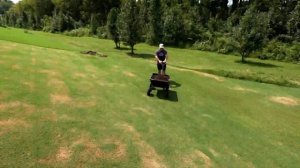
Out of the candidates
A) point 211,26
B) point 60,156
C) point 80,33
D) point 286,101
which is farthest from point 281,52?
point 80,33

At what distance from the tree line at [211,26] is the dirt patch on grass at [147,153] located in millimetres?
34744

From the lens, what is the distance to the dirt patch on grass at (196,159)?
34.5ft

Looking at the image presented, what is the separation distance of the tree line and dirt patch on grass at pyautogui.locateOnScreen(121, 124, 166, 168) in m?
34.7

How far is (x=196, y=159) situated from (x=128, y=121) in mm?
3516

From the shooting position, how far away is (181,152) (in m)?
11.2

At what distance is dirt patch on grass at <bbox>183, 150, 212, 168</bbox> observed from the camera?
34.5 feet

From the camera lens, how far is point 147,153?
10633mm

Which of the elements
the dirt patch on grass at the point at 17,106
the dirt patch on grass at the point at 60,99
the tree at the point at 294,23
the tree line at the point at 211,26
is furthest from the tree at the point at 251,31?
the dirt patch on grass at the point at 17,106

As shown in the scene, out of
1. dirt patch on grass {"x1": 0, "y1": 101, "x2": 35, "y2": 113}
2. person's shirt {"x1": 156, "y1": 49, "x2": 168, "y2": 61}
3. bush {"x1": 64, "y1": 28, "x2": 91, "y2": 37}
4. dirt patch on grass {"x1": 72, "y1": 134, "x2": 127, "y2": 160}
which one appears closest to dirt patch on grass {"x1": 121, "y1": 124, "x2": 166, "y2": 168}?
dirt patch on grass {"x1": 72, "y1": 134, "x2": 127, "y2": 160}

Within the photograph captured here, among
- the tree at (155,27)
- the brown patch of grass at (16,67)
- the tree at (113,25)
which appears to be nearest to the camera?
the brown patch of grass at (16,67)

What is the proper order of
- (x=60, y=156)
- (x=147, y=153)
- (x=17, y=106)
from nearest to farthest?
(x=60, y=156) → (x=147, y=153) → (x=17, y=106)

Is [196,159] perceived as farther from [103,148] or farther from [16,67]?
[16,67]

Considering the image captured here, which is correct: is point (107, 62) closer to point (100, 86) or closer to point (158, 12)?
point (100, 86)

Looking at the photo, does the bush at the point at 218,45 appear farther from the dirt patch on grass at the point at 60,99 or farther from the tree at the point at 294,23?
the dirt patch on grass at the point at 60,99
